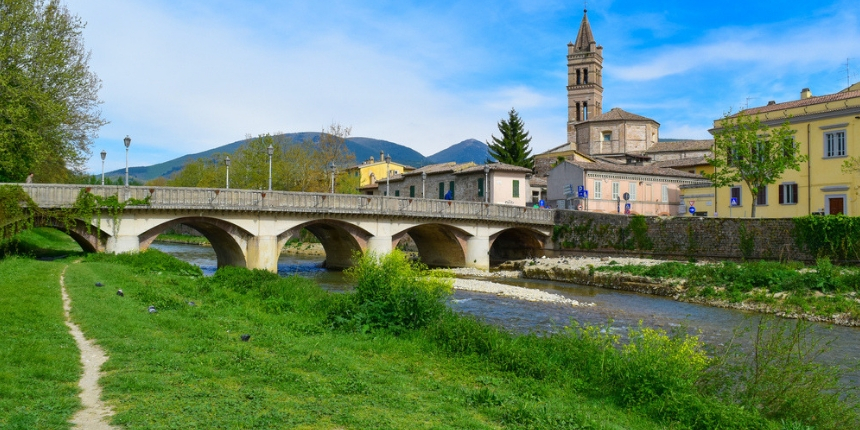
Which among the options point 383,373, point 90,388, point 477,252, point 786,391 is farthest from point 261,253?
point 786,391

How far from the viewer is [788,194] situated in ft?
147

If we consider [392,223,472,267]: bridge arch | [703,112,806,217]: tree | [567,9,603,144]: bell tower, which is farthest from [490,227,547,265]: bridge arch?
[567,9,603,144]: bell tower

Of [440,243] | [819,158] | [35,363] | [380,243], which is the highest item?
[819,158]

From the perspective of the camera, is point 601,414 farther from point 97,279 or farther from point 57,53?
point 57,53

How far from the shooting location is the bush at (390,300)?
1406 cm

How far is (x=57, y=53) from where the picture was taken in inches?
1323

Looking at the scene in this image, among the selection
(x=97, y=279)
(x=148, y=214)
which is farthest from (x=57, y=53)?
(x=97, y=279)

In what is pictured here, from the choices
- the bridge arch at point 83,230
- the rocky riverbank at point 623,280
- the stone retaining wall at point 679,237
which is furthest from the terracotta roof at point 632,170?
the bridge arch at point 83,230

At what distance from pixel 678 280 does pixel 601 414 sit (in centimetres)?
2702

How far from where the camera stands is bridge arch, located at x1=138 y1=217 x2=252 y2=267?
113 ft

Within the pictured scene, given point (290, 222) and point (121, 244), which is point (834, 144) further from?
point (121, 244)

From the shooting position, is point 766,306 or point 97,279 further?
point 766,306

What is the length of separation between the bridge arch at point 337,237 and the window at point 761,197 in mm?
29661

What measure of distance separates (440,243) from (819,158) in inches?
1126
